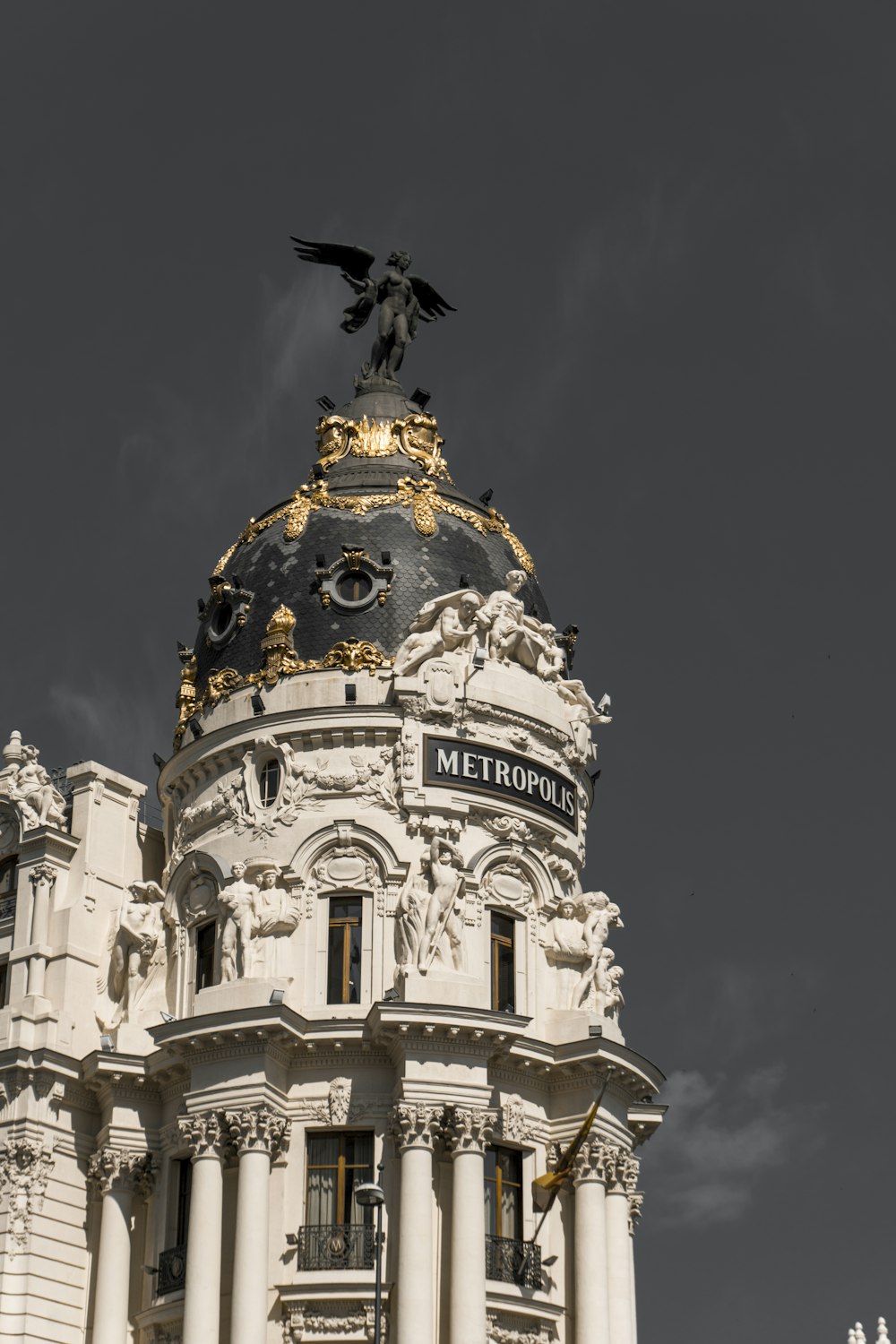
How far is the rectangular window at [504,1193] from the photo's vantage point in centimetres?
4997

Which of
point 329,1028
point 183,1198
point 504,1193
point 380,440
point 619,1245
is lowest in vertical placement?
point 619,1245

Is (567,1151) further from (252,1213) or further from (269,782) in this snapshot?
(269,782)

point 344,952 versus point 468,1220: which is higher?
point 344,952

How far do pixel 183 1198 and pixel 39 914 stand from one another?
8289mm

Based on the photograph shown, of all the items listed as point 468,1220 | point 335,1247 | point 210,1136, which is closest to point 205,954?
point 210,1136

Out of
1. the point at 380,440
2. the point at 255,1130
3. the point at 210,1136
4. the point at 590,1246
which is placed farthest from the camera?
the point at 380,440

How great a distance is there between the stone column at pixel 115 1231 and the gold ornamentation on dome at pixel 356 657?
505 inches

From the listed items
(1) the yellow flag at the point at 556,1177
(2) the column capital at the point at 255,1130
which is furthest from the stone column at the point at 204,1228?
(1) the yellow flag at the point at 556,1177

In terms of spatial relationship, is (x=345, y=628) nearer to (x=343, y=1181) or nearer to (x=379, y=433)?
(x=379, y=433)

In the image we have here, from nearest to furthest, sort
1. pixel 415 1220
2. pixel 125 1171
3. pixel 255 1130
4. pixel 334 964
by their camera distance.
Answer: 1. pixel 415 1220
2. pixel 255 1130
3. pixel 125 1171
4. pixel 334 964

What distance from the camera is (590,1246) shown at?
50281mm

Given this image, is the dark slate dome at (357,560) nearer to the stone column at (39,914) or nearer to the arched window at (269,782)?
the arched window at (269,782)

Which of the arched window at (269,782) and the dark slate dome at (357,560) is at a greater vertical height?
the dark slate dome at (357,560)

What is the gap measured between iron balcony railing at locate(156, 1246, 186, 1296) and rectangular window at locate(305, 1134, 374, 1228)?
3.28 metres
